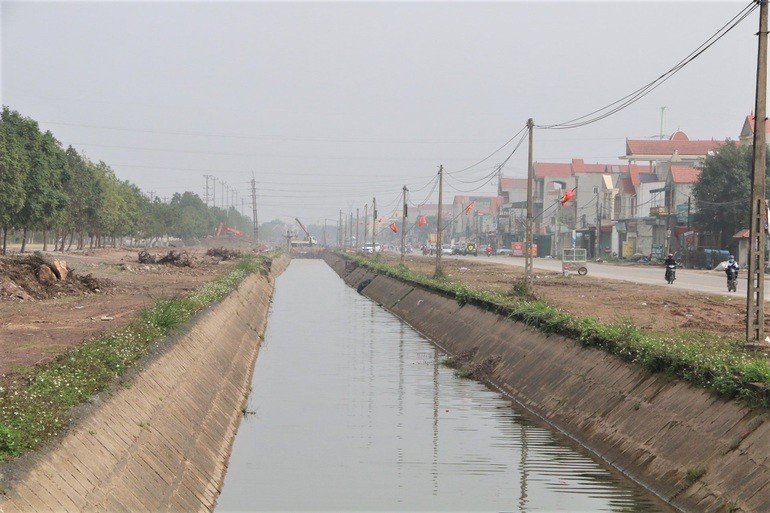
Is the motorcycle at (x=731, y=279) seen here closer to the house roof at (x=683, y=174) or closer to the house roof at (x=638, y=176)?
the house roof at (x=683, y=174)

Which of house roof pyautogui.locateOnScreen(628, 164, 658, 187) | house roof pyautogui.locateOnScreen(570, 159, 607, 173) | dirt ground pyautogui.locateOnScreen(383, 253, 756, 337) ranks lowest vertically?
dirt ground pyautogui.locateOnScreen(383, 253, 756, 337)

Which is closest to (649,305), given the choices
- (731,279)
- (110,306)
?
(731,279)

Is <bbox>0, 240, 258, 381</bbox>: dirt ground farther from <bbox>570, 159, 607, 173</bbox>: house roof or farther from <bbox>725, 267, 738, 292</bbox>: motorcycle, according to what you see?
<bbox>570, 159, 607, 173</bbox>: house roof

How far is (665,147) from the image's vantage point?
4764 inches

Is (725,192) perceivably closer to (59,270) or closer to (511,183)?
(59,270)

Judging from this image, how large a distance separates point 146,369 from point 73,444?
240 inches

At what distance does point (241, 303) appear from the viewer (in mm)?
43125

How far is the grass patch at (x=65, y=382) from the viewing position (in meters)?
10.9

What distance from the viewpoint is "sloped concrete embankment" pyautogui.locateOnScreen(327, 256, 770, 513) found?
43.8 feet

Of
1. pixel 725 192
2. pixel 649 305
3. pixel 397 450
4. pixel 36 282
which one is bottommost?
pixel 397 450

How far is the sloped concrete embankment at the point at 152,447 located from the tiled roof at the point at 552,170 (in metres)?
135

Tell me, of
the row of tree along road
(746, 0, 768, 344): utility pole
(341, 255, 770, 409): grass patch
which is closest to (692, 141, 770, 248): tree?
the row of tree along road

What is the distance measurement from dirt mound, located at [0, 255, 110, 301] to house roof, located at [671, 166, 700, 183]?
213 ft

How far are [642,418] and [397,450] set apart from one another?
A: 4263mm
